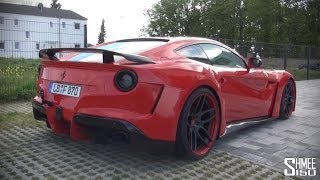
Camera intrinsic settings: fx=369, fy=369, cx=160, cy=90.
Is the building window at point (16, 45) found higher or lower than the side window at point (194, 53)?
higher

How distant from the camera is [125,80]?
3270 millimetres

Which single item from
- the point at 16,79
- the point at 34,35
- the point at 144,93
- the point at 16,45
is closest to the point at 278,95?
the point at 144,93

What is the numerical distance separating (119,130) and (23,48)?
622 centimetres

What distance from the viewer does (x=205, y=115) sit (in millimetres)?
4027

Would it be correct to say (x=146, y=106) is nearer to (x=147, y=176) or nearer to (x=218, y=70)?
(x=147, y=176)

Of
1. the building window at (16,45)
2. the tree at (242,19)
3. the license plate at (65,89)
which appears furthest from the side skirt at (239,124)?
the tree at (242,19)

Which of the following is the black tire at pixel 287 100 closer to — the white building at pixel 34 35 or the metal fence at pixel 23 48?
the metal fence at pixel 23 48

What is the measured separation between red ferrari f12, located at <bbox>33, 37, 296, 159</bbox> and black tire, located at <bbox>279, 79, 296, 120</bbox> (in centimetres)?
183

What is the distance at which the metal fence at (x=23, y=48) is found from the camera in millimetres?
7250

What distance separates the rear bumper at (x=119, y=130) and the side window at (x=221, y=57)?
1.41 meters

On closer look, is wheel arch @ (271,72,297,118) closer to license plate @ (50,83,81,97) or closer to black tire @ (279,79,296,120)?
black tire @ (279,79,296,120)

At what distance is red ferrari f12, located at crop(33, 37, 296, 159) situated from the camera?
324 cm

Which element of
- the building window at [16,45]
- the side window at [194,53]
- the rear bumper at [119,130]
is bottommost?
the rear bumper at [119,130]

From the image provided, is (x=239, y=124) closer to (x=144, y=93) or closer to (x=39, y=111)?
(x=144, y=93)
